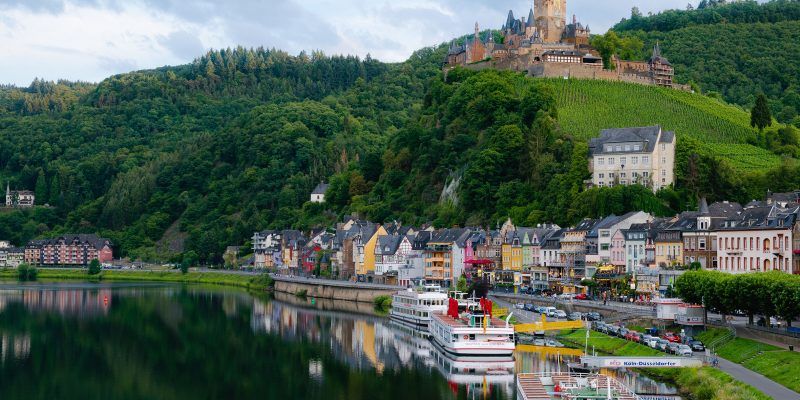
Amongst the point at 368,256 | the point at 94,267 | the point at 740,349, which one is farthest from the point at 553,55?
the point at 740,349

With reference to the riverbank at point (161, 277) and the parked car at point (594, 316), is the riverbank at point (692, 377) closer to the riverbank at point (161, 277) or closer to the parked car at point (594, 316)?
the parked car at point (594, 316)

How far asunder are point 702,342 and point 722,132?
6881cm

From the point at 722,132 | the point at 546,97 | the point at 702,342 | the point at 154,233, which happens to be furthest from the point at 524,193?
the point at 154,233

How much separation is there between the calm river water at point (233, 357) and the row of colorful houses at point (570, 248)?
38.1 ft

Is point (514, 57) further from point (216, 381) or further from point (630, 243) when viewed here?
point (216, 381)

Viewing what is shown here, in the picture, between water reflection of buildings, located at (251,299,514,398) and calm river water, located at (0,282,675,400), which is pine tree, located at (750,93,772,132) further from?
water reflection of buildings, located at (251,299,514,398)

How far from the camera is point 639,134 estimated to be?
3861 inches

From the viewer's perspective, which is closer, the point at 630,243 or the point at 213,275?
the point at 630,243

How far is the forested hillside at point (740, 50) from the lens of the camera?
529ft

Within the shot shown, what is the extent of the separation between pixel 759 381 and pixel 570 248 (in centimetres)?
4738

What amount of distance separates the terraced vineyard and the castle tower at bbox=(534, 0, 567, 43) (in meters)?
12.4

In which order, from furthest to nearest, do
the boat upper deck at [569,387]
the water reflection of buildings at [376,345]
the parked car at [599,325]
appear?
the parked car at [599,325]
the water reflection of buildings at [376,345]
the boat upper deck at [569,387]

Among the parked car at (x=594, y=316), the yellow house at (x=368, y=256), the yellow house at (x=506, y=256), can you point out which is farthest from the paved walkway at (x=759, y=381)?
the yellow house at (x=368, y=256)

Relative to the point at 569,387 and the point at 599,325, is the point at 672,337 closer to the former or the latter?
the point at 599,325
